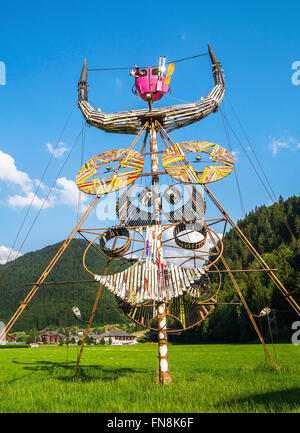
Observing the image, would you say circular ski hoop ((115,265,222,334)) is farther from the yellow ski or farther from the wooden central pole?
the yellow ski

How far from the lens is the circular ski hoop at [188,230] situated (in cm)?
1081

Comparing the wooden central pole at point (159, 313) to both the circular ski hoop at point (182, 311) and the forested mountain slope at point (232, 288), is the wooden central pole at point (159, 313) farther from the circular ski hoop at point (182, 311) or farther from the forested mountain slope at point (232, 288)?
the forested mountain slope at point (232, 288)

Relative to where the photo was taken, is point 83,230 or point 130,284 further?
point 83,230

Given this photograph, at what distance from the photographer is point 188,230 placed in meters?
11.0

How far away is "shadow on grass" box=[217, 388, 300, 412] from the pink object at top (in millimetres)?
9734

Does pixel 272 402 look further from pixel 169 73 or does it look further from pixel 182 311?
pixel 169 73

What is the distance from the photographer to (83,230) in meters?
11.0

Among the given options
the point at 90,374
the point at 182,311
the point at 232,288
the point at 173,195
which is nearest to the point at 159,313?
the point at 182,311

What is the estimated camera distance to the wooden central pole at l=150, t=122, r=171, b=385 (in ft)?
32.1

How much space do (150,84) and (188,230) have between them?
17.6ft

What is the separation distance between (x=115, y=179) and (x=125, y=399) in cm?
640

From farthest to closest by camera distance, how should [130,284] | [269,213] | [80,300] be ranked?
[80,300], [269,213], [130,284]
